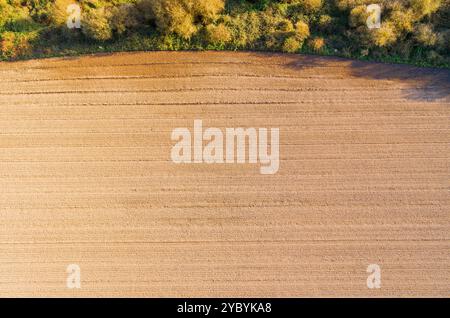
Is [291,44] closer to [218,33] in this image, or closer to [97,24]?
[218,33]

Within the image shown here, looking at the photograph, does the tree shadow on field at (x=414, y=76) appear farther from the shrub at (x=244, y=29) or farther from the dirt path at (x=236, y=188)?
the shrub at (x=244, y=29)

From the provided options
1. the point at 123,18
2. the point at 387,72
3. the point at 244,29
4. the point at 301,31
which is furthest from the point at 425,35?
the point at 123,18

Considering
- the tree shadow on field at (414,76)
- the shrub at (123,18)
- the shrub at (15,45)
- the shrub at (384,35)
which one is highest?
the shrub at (123,18)

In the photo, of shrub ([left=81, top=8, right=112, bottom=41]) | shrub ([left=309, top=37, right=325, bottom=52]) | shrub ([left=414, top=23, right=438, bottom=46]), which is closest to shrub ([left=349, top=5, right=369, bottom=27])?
shrub ([left=309, top=37, right=325, bottom=52])

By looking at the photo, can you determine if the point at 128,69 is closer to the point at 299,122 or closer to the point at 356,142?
the point at 299,122

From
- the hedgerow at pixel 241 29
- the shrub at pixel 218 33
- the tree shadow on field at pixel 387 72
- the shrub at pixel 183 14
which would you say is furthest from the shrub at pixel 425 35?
the shrub at pixel 183 14

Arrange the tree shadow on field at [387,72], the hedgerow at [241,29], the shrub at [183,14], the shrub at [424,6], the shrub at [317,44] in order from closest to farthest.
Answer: the shrub at [183,14], the shrub at [424,6], the hedgerow at [241,29], the shrub at [317,44], the tree shadow on field at [387,72]

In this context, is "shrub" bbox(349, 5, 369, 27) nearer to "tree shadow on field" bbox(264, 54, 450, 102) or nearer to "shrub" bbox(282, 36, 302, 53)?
"tree shadow on field" bbox(264, 54, 450, 102)
